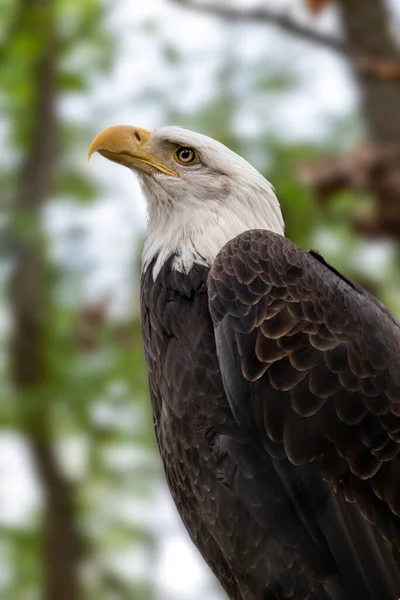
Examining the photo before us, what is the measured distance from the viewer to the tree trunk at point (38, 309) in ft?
33.6

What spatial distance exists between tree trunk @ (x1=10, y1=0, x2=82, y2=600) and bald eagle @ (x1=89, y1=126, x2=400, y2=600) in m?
5.88

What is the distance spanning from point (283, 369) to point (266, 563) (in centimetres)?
80

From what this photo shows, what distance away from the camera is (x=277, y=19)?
903 cm

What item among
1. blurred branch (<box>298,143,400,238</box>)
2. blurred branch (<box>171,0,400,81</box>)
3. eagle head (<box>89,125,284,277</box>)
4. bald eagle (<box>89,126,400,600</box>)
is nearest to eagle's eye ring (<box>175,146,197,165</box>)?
eagle head (<box>89,125,284,277</box>)

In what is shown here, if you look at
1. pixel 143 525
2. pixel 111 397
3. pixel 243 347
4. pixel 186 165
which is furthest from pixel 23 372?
pixel 243 347

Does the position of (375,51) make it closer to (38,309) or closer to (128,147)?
(38,309)

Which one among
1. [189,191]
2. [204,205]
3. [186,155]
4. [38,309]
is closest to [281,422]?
[204,205]

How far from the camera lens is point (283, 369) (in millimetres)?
4105

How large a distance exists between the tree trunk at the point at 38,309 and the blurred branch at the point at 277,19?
1733mm

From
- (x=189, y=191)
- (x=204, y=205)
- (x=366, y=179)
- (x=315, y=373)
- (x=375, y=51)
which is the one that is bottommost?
(x=315, y=373)

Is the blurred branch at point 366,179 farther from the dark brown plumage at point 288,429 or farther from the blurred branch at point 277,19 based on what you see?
Result: the dark brown plumage at point 288,429

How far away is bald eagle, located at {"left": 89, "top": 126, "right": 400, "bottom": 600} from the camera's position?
4.00 meters

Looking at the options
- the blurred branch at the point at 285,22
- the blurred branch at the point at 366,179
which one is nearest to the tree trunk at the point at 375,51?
the blurred branch at the point at 285,22

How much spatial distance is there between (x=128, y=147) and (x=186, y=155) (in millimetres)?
297
